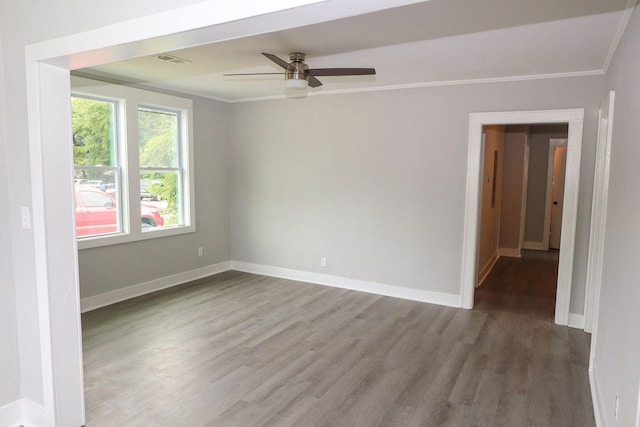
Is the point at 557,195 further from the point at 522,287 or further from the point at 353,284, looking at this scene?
the point at 353,284

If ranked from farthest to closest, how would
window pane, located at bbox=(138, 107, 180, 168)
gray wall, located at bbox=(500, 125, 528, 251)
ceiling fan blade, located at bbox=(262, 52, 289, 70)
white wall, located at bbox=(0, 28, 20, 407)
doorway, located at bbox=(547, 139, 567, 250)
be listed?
1. doorway, located at bbox=(547, 139, 567, 250)
2. gray wall, located at bbox=(500, 125, 528, 251)
3. window pane, located at bbox=(138, 107, 180, 168)
4. ceiling fan blade, located at bbox=(262, 52, 289, 70)
5. white wall, located at bbox=(0, 28, 20, 407)

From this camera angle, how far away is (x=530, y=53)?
11.6ft

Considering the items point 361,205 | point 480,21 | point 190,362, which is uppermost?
point 480,21

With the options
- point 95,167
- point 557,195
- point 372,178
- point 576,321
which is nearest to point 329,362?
point 372,178

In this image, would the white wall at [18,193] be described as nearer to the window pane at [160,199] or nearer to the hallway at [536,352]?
the window pane at [160,199]

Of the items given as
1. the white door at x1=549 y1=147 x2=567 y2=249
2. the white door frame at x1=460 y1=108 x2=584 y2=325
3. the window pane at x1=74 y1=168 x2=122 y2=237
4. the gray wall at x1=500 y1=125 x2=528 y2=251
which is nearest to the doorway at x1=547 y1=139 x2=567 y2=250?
the white door at x1=549 y1=147 x2=567 y2=249

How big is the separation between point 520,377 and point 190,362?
2.58 metres

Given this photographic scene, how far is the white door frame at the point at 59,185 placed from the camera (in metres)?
1.92

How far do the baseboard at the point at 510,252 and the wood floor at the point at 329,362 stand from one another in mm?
2684

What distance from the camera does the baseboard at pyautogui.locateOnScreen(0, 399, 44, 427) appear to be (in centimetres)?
247

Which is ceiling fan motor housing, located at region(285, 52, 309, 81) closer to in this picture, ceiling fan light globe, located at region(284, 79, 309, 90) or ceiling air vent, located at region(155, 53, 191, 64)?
ceiling fan light globe, located at region(284, 79, 309, 90)

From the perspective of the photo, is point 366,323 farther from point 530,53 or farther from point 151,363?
point 530,53

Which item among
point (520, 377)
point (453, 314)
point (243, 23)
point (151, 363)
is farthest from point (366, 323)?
point (243, 23)

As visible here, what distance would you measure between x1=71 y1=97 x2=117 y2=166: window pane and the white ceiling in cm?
38
